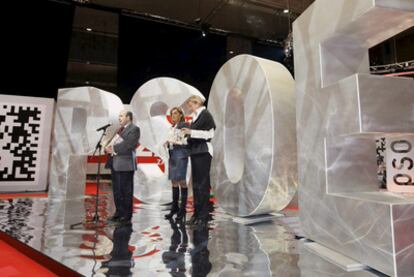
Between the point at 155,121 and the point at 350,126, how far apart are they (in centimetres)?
334

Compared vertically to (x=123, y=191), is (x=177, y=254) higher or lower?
lower

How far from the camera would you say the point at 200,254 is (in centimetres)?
217

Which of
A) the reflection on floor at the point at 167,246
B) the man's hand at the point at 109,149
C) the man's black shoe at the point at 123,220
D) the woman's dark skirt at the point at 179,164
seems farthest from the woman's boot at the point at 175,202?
the man's hand at the point at 109,149

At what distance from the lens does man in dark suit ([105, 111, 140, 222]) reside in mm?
3307

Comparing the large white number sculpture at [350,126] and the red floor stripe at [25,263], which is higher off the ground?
the large white number sculpture at [350,126]

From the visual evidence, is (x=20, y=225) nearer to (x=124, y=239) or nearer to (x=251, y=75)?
(x=124, y=239)

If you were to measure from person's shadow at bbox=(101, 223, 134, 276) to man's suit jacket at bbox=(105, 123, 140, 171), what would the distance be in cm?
71

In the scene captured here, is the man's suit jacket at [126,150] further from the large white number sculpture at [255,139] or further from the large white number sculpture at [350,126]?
the large white number sculpture at [350,126]

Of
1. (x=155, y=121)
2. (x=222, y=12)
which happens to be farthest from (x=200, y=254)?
(x=222, y=12)

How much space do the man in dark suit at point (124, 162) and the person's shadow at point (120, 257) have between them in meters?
0.48

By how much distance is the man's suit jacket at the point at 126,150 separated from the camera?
3.30 metres

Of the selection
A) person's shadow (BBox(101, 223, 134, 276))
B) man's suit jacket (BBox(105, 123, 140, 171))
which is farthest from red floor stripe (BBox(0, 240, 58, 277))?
man's suit jacket (BBox(105, 123, 140, 171))

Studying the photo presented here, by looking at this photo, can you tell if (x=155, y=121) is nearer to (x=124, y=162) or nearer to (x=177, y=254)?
(x=124, y=162)

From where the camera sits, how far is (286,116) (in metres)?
3.23
